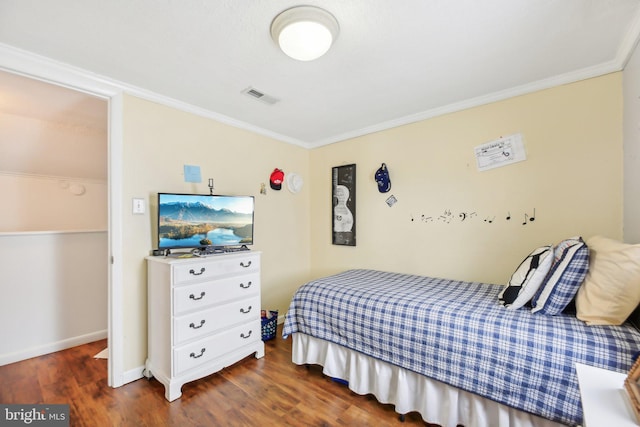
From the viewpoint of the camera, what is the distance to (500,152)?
2262 mm

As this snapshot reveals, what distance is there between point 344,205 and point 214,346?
2019 millimetres

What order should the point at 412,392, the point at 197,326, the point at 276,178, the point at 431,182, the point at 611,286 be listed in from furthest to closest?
the point at 276,178, the point at 431,182, the point at 197,326, the point at 412,392, the point at 611,286

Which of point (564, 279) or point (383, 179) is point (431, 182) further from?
point (564, 279)

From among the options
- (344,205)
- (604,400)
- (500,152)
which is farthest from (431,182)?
(604,400)

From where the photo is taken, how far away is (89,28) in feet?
4.83

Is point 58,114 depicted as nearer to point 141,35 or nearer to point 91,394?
point 141,35

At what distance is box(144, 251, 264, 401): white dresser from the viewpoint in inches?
75.9

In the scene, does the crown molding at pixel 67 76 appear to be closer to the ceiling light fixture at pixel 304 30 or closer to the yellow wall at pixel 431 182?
the yellow wall at pixel 431 182

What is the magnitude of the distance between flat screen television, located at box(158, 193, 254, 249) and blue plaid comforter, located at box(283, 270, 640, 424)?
2.88 ft

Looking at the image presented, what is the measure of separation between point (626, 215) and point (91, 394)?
3.91 metres

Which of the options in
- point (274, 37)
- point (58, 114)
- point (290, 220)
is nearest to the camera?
point (274, 37)

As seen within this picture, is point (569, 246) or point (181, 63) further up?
point (181, 63)

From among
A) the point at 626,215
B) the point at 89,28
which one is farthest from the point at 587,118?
the point at 89,28

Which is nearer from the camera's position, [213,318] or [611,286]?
[611,286]
